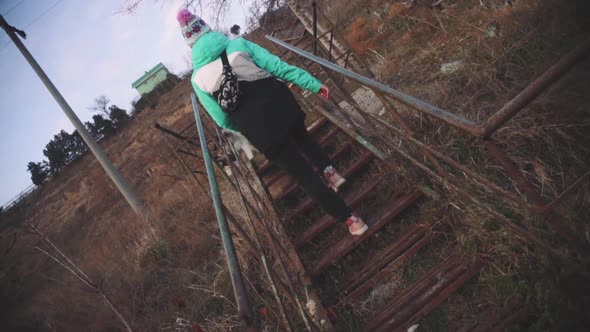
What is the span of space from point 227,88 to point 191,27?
0.59 m

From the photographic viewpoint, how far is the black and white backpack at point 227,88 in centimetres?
218

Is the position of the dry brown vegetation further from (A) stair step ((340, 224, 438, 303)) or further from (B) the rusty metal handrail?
(B) the rusty metal handrail

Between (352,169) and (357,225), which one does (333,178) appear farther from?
(357,225)

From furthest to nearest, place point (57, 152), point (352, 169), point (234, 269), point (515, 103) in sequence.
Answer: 1. point (57, 152)
2. point (352, 169)
3. point (515, 103)
4. point (234, 269)

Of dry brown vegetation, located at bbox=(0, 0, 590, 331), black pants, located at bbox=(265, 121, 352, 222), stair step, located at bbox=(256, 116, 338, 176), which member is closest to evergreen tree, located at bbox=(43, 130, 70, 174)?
dry brown vegetation, located at bbox=(0, 0, 590, 331)

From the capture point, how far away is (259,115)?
2.29m

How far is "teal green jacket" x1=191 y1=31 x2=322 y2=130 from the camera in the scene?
221 centimetres

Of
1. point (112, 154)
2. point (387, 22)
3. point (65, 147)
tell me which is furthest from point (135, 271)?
point (65, 147)

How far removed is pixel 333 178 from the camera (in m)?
3.23

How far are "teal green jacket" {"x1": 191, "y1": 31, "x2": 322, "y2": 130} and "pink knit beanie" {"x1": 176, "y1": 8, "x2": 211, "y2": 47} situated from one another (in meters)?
0.10

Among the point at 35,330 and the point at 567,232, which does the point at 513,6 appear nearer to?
the point at 567,232

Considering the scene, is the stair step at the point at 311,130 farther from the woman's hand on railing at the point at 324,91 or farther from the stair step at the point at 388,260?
the stair step at the point at 388,260

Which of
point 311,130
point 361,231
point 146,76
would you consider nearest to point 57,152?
point 146,76

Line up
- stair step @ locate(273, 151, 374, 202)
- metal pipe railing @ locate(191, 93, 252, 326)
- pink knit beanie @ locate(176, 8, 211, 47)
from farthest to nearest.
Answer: stair step @ locate(273, 151, 374, 202), pink knit beanie @ locate(176, 8, 211, 47), metal pipe railing @ locate(191, 93, 252, 326)
